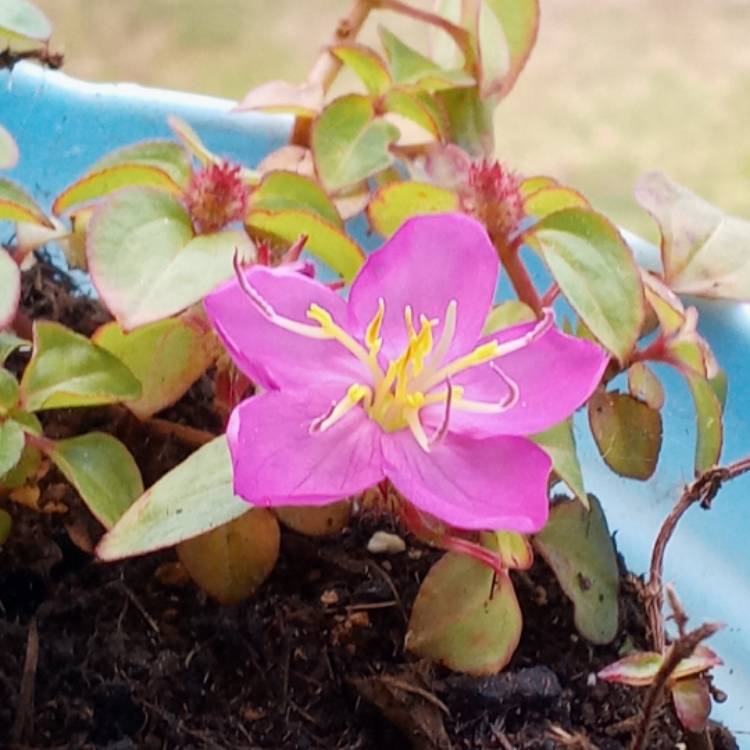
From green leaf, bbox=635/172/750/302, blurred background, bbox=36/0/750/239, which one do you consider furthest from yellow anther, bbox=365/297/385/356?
blurred background, bbox=36/0/750/239

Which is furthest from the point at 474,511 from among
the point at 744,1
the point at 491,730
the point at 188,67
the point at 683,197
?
the point at 744,1

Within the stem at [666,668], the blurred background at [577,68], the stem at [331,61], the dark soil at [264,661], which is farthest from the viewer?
the blurred background at [577,68]

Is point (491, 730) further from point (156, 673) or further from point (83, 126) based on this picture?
point (83, 126)

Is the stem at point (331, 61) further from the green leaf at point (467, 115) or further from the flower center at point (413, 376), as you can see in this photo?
the flower center at point (413, 376)

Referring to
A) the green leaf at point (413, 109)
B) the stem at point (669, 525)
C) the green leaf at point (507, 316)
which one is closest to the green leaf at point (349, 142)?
the green leaf at point (413, 109)

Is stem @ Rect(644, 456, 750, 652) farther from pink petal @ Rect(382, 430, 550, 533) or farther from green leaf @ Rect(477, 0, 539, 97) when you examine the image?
green leaf @ Rect(477, 0, 539, 97)

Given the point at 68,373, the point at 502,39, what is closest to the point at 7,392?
the point at 68,373

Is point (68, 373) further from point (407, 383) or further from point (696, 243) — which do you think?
point (696, 243)
